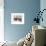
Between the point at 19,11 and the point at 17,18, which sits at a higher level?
the point at 19,11

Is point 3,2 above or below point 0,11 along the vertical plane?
above

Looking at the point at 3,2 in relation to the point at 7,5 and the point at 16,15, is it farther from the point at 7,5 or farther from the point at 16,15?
the point at 16,15

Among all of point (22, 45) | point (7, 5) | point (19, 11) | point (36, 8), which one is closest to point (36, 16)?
point (36, 8)

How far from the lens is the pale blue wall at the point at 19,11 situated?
521 cm

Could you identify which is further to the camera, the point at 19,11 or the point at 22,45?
the point at 19,11

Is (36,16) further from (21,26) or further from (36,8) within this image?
(21,26)

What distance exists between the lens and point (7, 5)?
5199mm

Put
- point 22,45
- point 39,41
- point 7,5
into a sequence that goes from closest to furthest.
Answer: point 39,41 < point 22,45 < point 7,5

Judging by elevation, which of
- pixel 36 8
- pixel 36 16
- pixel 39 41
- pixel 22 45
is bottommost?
pixel 22 45

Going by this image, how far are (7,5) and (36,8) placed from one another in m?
1.16

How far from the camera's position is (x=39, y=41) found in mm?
2609

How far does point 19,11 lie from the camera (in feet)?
17.2

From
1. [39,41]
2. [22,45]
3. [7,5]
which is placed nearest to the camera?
[39,41]

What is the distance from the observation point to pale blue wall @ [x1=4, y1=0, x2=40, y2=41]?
5.21 meters
